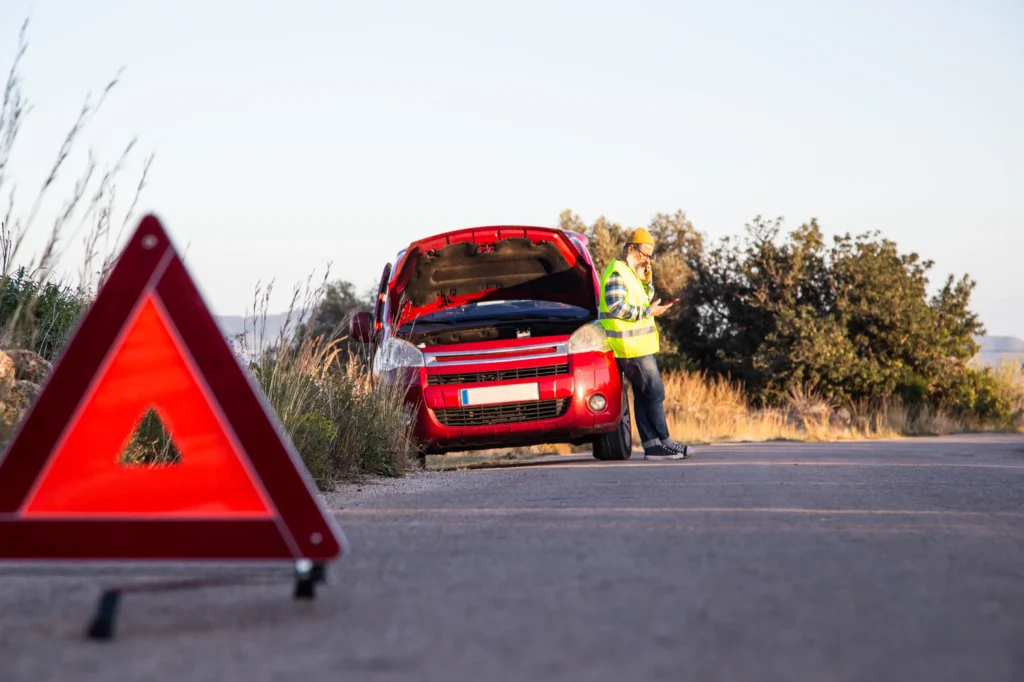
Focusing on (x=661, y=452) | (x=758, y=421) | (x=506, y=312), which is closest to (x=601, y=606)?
(x=506, y=312)

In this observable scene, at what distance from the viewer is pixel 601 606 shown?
401cm

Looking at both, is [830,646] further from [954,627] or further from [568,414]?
[568,414]

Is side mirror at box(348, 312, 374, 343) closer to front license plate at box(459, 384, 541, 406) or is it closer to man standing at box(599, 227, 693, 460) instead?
front license plate at box(459, 384, 541, 406)

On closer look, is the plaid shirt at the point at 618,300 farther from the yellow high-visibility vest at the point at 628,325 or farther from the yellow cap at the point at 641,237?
the yellow cap at the point at 641,237

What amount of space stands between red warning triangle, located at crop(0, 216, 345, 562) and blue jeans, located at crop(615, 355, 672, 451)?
888 centimetres

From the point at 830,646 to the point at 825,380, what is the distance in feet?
95.0

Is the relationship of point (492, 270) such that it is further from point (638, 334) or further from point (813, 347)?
point (813, 347)

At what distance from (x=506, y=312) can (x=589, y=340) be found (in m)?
0.90

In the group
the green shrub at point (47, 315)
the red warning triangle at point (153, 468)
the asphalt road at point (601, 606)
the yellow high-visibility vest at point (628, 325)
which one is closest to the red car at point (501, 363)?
the yellow high-visibility vest at point (628, 325)

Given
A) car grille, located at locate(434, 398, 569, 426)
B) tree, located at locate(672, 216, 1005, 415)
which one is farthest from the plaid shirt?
tree, located at locate(672, 216, 1005, 415)

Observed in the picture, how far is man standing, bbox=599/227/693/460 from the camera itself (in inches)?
493

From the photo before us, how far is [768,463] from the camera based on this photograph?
11.6m

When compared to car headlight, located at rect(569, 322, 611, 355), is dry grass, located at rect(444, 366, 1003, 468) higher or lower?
lower

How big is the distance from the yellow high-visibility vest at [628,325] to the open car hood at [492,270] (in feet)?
0.64
